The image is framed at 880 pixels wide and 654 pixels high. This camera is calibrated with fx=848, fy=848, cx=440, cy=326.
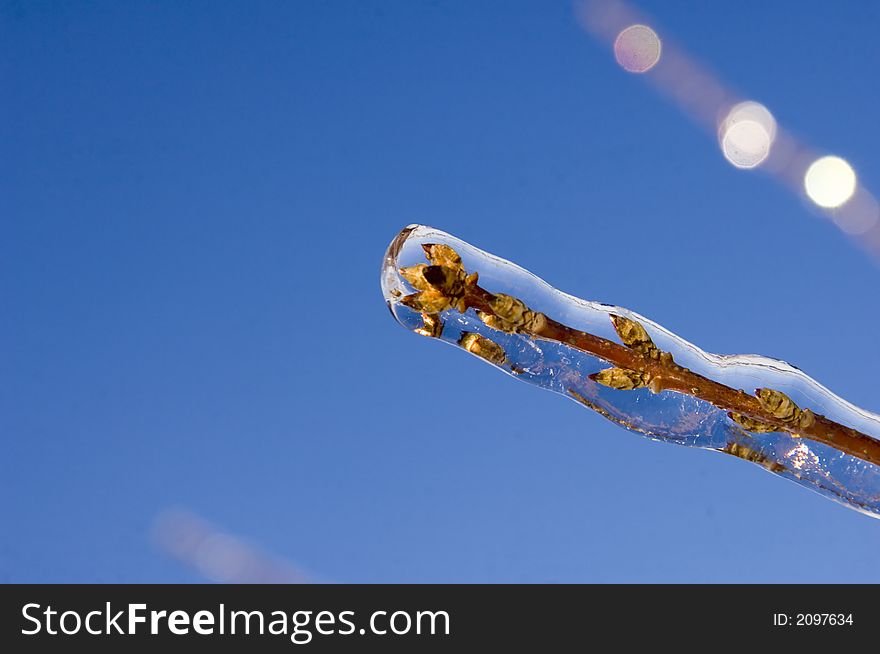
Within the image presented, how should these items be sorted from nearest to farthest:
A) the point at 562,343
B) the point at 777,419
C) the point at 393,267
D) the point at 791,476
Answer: the point at 393,267
the point at 562,343
the point at 777,419
the point at 791,476

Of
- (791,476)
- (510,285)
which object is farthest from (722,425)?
(510,285)

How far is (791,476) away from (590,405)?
1.44 meters

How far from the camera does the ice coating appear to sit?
4.20 meters

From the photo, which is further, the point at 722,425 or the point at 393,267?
the point at 722,425

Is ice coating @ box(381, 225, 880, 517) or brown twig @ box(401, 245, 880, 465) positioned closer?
brown twig @ box(401, 245, 880, 465)

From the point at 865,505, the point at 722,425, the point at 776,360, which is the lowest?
the point at 865,505

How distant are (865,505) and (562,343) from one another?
92.4 inches

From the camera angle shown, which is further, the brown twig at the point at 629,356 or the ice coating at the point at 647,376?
the ice coating at the point at 647,376

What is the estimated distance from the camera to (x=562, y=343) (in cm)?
440

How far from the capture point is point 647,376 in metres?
4.55

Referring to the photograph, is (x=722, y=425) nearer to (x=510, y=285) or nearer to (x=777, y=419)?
(x=777, y=419)

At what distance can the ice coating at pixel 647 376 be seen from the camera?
4.20 meters

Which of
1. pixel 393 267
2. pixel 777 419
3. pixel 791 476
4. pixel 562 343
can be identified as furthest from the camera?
pixel 791 476

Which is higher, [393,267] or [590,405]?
[393,267]
